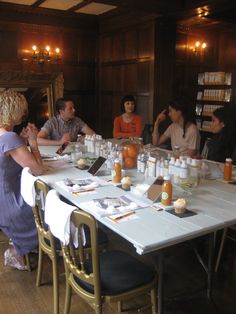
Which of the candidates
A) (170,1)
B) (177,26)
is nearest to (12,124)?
(170,1)

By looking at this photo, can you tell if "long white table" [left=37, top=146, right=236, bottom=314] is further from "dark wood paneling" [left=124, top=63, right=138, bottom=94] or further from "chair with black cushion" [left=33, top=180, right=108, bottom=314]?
"dark wood paneling" [left=124, top=63, right=138, bottom=94]

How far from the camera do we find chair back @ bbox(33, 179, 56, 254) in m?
1.92

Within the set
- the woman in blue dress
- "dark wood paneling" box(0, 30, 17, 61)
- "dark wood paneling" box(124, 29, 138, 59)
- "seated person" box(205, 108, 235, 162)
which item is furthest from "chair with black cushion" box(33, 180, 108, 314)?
"dark wood paneling" box(0, 30, 17, 61)

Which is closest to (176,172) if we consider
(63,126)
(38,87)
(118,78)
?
(63,126)

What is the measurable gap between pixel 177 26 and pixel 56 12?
2.15 meters

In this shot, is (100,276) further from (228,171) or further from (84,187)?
(228,171)

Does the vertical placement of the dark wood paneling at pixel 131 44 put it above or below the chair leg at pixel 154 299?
above

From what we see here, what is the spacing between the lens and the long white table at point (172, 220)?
1469 millimetres

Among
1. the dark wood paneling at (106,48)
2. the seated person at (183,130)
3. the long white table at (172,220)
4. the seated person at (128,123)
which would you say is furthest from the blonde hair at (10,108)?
the dark wood paneling at (106,48)

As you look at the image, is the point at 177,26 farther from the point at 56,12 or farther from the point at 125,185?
the point at 125,185

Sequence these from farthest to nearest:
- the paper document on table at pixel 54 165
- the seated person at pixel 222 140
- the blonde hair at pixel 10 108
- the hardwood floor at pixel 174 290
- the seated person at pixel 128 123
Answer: the seated person at pixel 128 123 < the seated person at pixel 222 140 < the paper document on table at pixel 54 165 < the blonde hair at pixel 10 108 < the hardwood floor at pixel 174 290

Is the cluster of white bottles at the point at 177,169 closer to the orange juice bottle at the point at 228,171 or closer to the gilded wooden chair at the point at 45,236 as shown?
the orange juice bottle at the point at 228,171

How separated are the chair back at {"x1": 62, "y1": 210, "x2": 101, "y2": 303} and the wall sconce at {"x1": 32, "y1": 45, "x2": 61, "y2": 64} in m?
5.02

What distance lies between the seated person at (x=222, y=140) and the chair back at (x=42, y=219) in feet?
5.81
